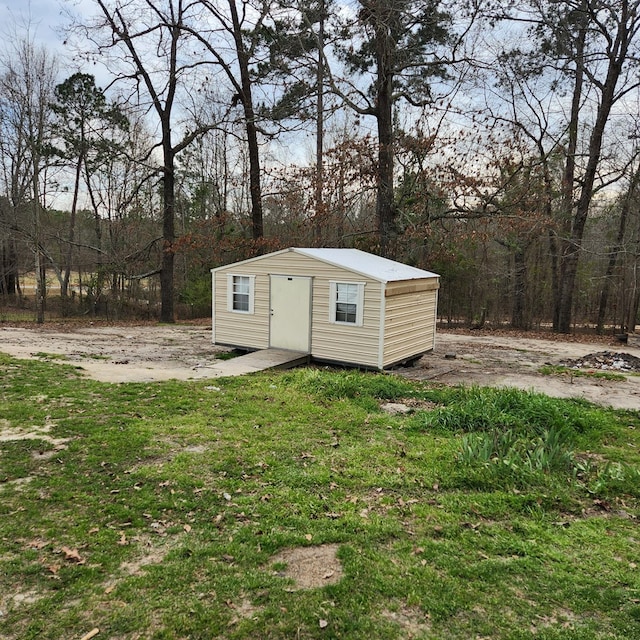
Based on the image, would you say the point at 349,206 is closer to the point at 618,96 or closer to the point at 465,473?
the point at 618,96

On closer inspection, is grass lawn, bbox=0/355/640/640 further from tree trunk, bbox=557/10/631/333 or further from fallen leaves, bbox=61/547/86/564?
tree trunk, bbox=557/10/631/333

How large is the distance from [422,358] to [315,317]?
2994mm

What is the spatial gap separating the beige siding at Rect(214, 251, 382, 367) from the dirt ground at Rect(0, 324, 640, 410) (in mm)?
809

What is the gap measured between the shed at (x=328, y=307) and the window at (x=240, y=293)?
0.02 m

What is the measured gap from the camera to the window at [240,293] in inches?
433

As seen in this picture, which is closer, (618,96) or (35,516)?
(35,516)

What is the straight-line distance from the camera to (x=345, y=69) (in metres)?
16.1

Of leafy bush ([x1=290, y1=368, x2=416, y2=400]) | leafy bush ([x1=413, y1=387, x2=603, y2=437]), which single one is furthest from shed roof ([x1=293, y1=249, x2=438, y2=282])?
leafy bush ([x1=413, y1=387, x2=603, y2=437])

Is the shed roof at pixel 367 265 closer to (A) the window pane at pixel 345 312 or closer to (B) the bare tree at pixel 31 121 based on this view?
(A) the window pane at pixel 345 312

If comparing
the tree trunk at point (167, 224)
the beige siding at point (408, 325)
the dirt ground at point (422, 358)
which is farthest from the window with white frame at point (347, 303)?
the tree trunk at point (167, 224)

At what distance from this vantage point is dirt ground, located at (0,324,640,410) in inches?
343

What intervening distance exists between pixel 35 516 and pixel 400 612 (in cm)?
280

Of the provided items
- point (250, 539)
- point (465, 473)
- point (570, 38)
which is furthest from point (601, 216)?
point (250, 539)

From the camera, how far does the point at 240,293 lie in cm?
1116
